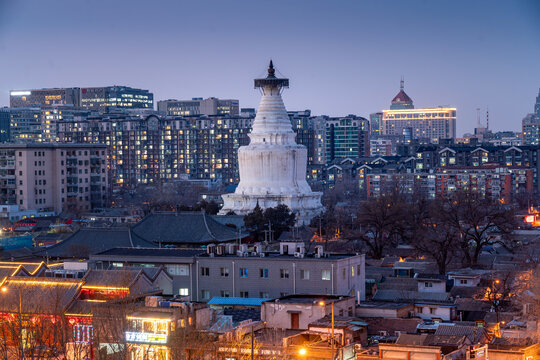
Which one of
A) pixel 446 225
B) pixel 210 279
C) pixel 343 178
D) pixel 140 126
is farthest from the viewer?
pixel 140 126

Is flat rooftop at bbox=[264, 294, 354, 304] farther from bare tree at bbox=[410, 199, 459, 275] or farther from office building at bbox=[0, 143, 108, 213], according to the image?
office building at bbox=[0, 143, 108, 213]

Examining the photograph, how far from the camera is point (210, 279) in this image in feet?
117

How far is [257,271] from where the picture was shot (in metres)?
34.8

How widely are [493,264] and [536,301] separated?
1524cm

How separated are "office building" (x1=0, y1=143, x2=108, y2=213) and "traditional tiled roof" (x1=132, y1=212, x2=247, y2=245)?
1480 inches

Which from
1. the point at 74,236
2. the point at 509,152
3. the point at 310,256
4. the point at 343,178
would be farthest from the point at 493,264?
the point at 343,178

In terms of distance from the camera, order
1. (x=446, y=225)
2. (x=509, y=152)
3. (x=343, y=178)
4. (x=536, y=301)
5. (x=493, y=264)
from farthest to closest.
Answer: (x=343, y=178) → (x=509, y=152) → (x=446, y=225) → (x=493, y=264) → (x=536, y=301)

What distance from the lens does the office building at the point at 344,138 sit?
176250 millimetres

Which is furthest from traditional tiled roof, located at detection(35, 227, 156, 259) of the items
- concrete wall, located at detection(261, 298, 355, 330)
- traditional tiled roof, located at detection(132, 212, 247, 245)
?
concrete wall, located at detection(261, 298, 355, 330)

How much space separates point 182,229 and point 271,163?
27757 mm

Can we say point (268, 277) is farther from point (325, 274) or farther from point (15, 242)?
point (15, 242)

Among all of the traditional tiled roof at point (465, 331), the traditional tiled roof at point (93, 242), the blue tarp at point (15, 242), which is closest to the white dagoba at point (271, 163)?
Answer: the blue tarp at point (15, 242)

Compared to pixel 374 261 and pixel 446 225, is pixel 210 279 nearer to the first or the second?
pixel 374 261

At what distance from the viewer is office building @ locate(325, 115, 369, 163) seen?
176 m
